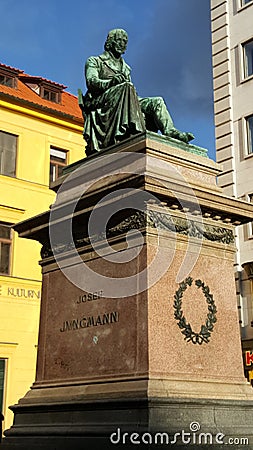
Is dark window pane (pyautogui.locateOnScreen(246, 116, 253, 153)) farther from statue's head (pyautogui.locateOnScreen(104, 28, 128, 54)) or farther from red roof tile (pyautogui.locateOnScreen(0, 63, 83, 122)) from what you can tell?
statue's head (pyautogui.locateOnScreen(104, 28, 128, 54))

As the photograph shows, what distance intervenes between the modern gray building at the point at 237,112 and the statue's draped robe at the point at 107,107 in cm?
1157

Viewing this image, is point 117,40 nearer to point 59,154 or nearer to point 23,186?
point 23,186

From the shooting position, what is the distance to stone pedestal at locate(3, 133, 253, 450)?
8.14m

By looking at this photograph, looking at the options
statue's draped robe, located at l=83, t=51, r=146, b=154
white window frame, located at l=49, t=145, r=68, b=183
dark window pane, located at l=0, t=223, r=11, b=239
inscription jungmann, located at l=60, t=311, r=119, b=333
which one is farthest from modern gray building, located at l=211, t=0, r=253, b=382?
inscription jungmann, located at l=60, t=311, r=119, b=333

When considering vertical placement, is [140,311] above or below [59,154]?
below

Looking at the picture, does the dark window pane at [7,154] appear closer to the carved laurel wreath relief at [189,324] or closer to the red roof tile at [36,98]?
the red roof tile at [36,98]

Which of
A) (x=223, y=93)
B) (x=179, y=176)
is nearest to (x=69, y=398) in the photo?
(x=179, y=176)

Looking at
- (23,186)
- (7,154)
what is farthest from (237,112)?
(7,154)

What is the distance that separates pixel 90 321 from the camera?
9.23 m

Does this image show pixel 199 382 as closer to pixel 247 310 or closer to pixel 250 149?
pixel 247 310

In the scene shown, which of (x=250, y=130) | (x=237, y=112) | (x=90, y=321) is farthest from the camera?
(x=237, y=112)

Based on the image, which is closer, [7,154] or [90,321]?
[90,321]

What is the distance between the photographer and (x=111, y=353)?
28.6ft

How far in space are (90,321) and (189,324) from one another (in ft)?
4.37
